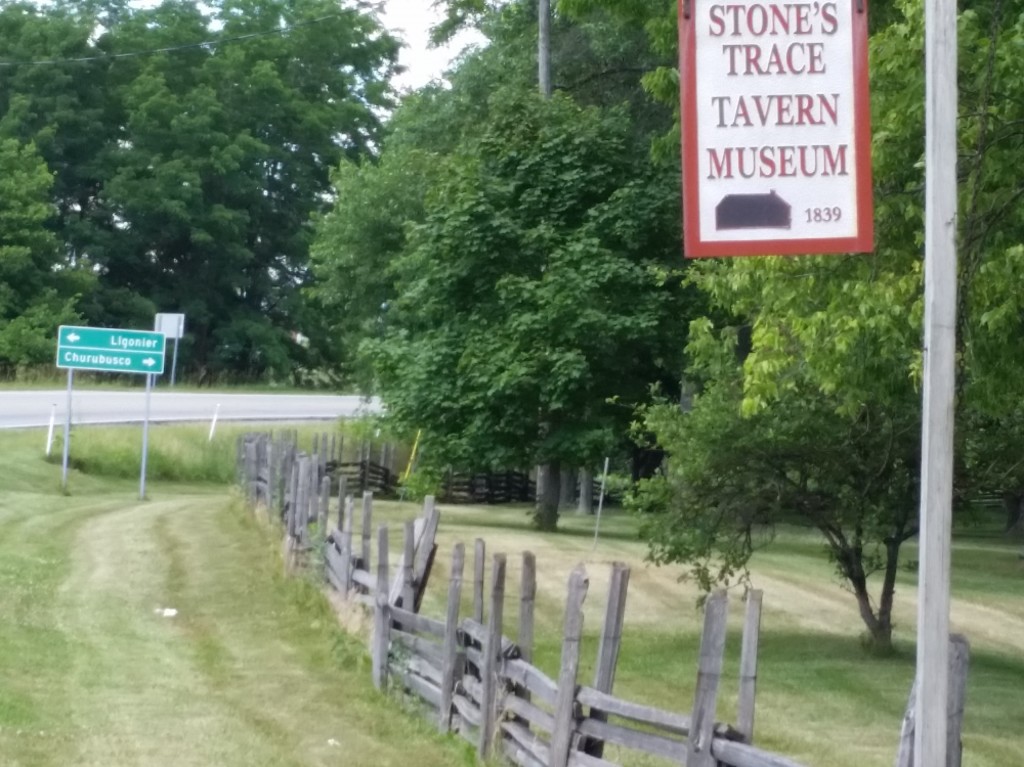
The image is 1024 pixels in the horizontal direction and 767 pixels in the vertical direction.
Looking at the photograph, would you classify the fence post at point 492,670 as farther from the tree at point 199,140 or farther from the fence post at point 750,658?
the tree at point 199,140

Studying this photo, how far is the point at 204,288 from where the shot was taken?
7169cm

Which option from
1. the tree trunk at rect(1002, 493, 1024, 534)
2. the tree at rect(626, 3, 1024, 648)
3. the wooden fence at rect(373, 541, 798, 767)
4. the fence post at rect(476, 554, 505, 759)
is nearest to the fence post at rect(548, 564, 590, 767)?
the wooden fence at rect(373, 541, 798, 767)

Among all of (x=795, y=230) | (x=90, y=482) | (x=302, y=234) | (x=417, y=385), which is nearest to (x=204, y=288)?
(x=302, y=234)

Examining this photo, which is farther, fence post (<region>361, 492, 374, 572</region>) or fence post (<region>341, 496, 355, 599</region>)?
fence post (<region>341, 496, 355, 599</region>)

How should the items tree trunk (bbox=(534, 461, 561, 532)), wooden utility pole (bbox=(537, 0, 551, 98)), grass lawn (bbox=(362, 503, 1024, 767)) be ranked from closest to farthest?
grass lawn (bbox=(362, 503, 1024, 767)) → wooden utility pole (bbox=(537, 0, 551, 98)) → tree trunk (bbox=(534, 461, 561, 532))

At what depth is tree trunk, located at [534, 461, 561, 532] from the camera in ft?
105

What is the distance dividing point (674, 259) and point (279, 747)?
20.0 m

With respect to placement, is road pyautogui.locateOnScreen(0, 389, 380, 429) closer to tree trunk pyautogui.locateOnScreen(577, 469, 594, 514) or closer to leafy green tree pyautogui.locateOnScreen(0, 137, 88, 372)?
tree trunk pyautogui.locateOnScreen(577, 469, 594, 514)

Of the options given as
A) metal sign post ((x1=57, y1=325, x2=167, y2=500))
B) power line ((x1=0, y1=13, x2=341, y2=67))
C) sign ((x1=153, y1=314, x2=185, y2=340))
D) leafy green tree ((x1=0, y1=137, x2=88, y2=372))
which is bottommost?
metal sign post ((x1=57, y1=325, x2=167, y2=500))

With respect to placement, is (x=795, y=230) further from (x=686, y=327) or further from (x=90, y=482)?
(x=90, y=482)

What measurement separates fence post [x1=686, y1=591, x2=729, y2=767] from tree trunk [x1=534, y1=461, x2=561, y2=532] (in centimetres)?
2416

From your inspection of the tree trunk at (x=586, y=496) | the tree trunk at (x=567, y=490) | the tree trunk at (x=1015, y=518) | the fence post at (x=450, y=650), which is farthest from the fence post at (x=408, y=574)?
the tree trunk at (x=567, y=490)

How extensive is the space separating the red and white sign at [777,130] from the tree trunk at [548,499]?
1005 inches

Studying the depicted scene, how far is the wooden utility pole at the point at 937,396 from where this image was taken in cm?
548
